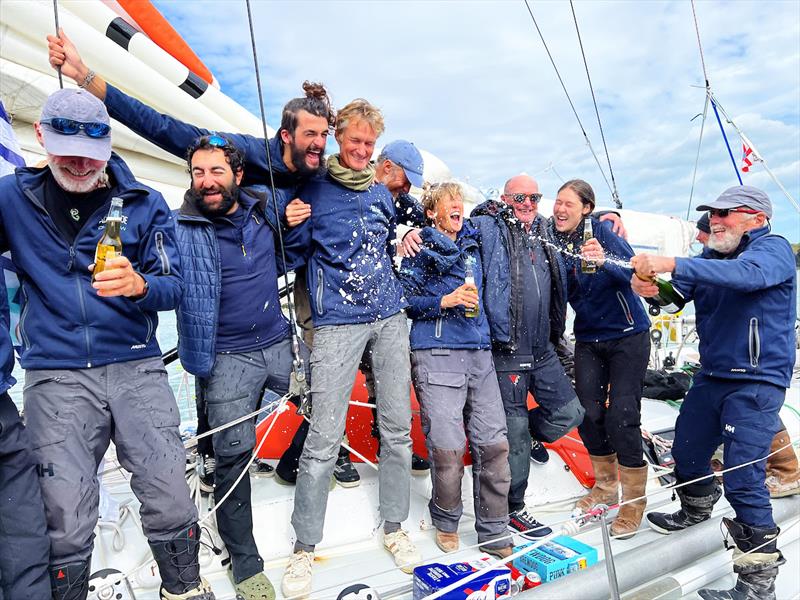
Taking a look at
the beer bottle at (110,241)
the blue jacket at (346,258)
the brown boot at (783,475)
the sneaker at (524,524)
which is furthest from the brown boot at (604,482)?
the beer bottle at (110,241)

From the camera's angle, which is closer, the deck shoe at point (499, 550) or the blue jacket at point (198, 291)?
the blue jacket at point (198, 291)

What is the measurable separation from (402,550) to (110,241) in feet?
5.60

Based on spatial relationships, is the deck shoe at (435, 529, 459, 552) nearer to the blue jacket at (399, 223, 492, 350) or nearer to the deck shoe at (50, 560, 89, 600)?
the blue jacket at (399, 223, 492, 350)

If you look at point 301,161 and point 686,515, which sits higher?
point 301,161

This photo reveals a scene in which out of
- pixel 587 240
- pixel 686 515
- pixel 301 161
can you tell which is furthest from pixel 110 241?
pixel 686 515

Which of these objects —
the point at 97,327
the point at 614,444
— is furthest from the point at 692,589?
the point at 97,327

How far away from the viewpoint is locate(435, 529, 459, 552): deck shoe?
2.57 m

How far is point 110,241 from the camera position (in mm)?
1706

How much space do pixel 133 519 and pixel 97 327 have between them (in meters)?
1.15

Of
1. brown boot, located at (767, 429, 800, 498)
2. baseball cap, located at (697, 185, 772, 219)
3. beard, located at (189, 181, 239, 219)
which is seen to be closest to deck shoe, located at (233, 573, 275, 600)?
beard, located at (189, 181, 239, 219)

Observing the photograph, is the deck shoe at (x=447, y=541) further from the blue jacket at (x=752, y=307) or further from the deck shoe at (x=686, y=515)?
the blue jacket at (x=752, y=307)

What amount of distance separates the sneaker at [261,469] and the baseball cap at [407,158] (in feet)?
5.33

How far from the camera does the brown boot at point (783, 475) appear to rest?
3.19 meters

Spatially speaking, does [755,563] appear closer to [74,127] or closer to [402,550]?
[402,550]
